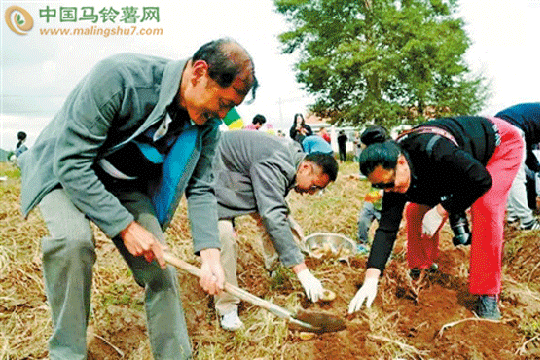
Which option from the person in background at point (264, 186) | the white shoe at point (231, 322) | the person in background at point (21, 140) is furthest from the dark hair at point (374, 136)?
the person in background at point (21, 140)

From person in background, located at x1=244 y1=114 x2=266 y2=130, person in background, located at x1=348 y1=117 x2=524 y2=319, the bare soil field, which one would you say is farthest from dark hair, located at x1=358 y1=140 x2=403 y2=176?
person in background, located at x1=244 y1=114 x2=266 y2=130

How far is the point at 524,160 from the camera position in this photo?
4602 millimetres

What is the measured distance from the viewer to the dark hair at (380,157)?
2600 mm

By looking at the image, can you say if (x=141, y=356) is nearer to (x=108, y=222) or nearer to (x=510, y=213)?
(x=108, y=222)

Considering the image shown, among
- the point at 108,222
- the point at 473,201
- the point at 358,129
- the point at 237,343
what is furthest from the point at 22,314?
the point at 358,129

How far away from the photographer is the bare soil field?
2609 millimetres

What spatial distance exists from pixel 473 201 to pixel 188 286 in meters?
2.14

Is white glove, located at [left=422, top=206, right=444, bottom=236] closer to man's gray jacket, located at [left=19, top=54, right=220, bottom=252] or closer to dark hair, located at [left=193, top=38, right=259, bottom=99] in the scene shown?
dark hair, located at [left=193, top=38, right=259, bottom=99]

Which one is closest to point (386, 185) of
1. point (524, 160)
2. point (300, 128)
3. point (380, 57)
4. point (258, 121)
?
point (524, 160)

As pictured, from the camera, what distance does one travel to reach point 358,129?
19562 mm

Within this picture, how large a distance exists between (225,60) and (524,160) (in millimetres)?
3987

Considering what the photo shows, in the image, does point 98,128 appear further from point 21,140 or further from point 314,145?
point 21,140

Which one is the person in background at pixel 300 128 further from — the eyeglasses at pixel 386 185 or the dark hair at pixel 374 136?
the eyeglasses at pixel 386 185

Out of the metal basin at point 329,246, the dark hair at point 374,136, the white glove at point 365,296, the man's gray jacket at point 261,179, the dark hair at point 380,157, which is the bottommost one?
the metal basin at point 329,246
